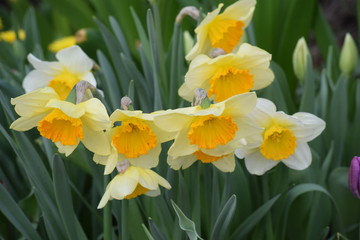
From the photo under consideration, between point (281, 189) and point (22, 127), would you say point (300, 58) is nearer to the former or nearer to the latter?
point (281, 189)

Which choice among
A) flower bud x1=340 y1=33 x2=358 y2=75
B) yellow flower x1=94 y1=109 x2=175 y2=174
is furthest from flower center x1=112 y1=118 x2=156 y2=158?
flower bud x1=340 y1=33 x2=358 y2=75

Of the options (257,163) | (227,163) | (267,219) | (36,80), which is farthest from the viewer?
(36,80)

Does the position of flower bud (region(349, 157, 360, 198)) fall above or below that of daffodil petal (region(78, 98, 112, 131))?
below

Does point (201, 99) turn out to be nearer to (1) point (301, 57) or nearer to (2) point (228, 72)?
(2) point (228, 72)

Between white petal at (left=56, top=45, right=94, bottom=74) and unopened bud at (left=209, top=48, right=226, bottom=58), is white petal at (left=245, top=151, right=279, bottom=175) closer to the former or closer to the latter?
Answer: unopened bud at (left=209, top=48, right=226, bottom=58)

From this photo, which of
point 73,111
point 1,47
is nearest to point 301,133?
point 73,111

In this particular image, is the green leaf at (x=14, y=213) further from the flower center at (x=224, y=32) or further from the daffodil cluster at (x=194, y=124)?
the flower center at (x=224, y=32)

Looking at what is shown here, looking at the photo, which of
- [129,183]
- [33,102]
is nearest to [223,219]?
[129,183]
